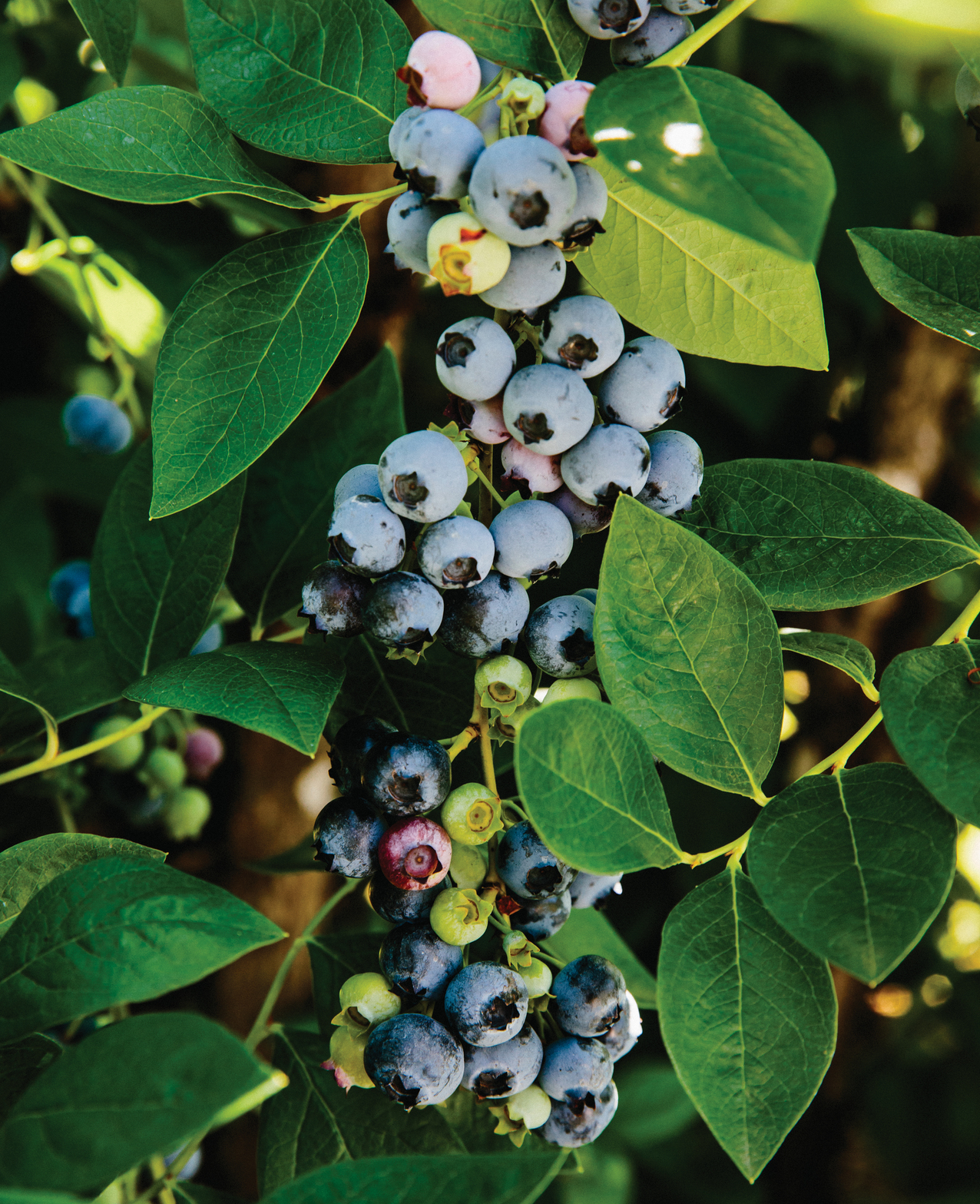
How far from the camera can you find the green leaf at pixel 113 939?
0.60 metres

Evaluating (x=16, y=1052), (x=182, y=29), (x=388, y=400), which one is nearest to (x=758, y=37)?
(x=182, y=29)

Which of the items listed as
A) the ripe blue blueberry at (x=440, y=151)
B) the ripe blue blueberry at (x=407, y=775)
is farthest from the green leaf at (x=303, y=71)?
the ripe blue blueberry at (x=407, y=775)

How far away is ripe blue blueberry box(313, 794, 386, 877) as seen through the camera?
73 centimetres

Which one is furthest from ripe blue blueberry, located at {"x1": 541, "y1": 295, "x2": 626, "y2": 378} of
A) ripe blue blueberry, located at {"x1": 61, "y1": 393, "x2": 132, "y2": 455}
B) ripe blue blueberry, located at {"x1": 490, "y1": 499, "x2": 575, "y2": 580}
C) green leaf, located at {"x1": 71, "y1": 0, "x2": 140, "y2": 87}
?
ripe blue blueberry, located at {"x1": 61, "y1": 393, "x2": 132, "y2": 455}

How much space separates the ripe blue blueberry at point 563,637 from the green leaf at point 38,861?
1.16 ft

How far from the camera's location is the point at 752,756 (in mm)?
730

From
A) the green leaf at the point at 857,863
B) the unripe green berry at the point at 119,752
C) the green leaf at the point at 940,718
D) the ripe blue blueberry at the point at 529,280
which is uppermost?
the ripe blue blueberry at the point at 529,280

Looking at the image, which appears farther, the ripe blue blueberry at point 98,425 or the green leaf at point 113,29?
the ripe blue blueberry at point 98,425

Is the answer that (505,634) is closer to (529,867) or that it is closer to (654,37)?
(529,867)

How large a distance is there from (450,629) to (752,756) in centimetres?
25

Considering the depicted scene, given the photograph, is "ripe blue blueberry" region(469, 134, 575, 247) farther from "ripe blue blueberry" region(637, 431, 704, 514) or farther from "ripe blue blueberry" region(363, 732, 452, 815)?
"ripe blue blueberry" region(363, 732, 452, 815)

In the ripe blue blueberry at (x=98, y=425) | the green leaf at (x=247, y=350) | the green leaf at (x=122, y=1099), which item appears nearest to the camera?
the green leaf at (x=122, y=1099)

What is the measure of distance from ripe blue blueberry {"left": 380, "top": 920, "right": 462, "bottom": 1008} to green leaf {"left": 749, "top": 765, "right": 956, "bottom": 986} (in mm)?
A: 241

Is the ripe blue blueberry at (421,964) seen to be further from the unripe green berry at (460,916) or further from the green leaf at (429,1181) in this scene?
the green leaf at (429,1181)
